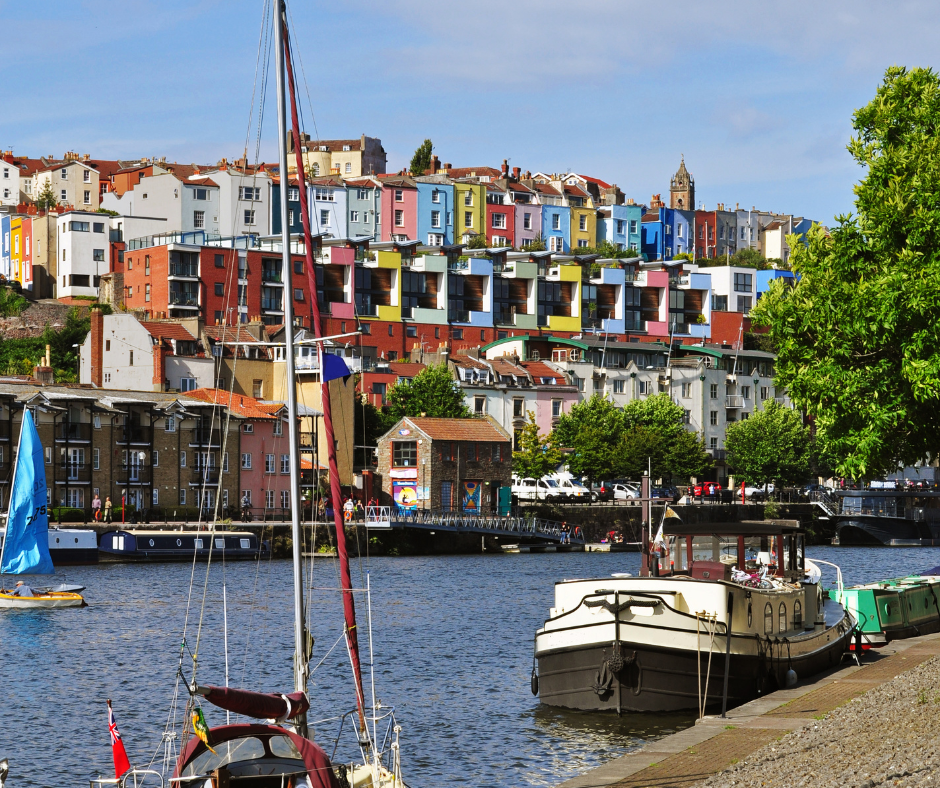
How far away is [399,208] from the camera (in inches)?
6629

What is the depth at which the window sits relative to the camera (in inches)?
3981

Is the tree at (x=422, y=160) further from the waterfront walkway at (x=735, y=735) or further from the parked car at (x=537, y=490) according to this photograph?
the waterfront walkway at (x=735, y=735)

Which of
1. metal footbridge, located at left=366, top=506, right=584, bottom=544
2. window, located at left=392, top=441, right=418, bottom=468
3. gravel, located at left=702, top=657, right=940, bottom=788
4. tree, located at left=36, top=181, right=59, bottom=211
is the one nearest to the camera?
gravel, located at left=702, top=657, right=940, bottom=788

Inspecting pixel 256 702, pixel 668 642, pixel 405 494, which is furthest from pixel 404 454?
pixel 256 702

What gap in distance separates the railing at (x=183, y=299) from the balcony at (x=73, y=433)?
38569mm

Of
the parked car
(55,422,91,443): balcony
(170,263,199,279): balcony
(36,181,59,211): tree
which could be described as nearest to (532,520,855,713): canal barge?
(55,422,91,443): balcony

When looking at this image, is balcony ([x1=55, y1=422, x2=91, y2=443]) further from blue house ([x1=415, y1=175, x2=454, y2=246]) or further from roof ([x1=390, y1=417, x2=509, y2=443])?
blue house ([x1=415, y1=175, x2=454, y2=246])

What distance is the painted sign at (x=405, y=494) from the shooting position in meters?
101

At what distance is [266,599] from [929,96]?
126 feet

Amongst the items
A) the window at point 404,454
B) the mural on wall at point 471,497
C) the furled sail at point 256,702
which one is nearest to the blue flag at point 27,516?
the window at point 404,454

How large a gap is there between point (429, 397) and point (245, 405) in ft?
58.2

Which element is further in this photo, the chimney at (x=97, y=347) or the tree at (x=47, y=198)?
the tree at (x=47, y=198)

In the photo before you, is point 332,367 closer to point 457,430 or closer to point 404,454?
point 404,454

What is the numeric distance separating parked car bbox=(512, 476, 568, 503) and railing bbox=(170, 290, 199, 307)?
35.0 meters
